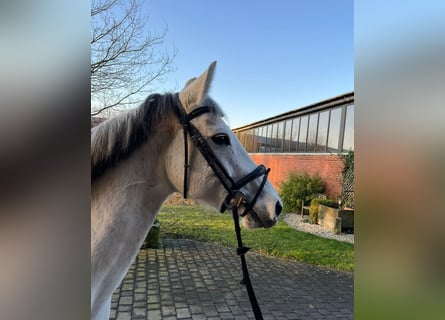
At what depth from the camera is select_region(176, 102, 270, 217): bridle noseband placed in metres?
1.49

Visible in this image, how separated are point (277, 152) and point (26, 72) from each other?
16.5 m

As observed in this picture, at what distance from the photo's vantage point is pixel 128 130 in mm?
1452

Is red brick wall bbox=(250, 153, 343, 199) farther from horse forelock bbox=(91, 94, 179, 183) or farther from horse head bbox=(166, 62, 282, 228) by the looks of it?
horse forelock bbox=(91, 94, 179, 183)

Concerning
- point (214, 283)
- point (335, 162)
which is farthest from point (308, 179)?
point (214, 283)

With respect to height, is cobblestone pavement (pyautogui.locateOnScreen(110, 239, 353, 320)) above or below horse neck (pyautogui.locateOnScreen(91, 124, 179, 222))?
below

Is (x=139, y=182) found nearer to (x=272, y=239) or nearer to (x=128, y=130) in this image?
(x=128, y=130)

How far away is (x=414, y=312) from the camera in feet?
1.85

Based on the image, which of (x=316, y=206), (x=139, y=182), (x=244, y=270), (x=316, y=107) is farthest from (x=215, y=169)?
(x=316, y=107)

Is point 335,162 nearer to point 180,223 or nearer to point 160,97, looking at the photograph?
point 180,223

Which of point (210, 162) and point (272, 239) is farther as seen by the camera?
point (272, 239)

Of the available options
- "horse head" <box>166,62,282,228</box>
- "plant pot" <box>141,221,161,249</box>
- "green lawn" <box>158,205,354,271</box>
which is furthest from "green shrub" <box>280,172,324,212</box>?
"horse head" <box>166,62,282,228</box>

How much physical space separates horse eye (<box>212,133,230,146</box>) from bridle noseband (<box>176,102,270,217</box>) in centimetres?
5

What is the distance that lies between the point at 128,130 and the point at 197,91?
0.40 meters

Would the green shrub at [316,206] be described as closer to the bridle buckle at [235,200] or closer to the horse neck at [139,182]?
the bridle buckle at [235,200]
